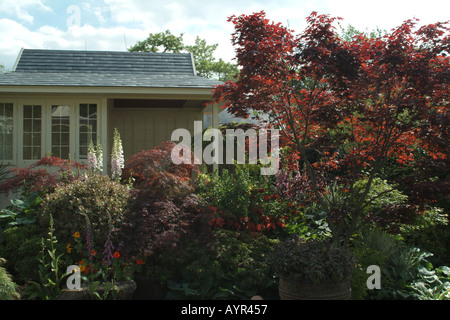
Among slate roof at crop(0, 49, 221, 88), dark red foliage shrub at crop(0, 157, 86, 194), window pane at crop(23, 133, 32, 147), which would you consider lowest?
dark red foliage shrub at crop(0, 157, 86, 194)

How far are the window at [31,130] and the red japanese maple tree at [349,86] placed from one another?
4780 mm

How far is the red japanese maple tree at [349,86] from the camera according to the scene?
187 inches

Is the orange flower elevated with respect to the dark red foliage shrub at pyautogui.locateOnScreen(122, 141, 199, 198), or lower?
lower

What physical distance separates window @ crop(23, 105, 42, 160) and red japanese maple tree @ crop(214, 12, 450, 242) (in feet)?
15.7

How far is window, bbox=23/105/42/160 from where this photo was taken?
8.55 meters

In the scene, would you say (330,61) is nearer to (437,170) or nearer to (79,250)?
(437,170)

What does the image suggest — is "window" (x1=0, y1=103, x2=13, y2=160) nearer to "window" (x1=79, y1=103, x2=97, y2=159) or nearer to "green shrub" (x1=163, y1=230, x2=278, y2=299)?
"window" (x1=79, y1=103, x2=97, y2=159)

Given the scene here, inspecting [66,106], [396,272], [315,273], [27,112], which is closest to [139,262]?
[315,273]

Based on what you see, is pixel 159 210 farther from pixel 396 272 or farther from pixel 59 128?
pixel 59 128

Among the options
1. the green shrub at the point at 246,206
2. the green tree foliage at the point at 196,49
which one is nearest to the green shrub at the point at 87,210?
the green shrub at the point at 246,206

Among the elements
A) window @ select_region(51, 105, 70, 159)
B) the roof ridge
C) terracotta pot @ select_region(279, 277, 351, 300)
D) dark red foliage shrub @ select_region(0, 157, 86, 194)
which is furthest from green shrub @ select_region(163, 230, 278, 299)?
the roof ridge

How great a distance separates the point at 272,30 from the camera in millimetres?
5176

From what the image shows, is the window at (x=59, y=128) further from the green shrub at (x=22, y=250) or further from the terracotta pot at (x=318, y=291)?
the terracotta pot at (x=318, y=291)
